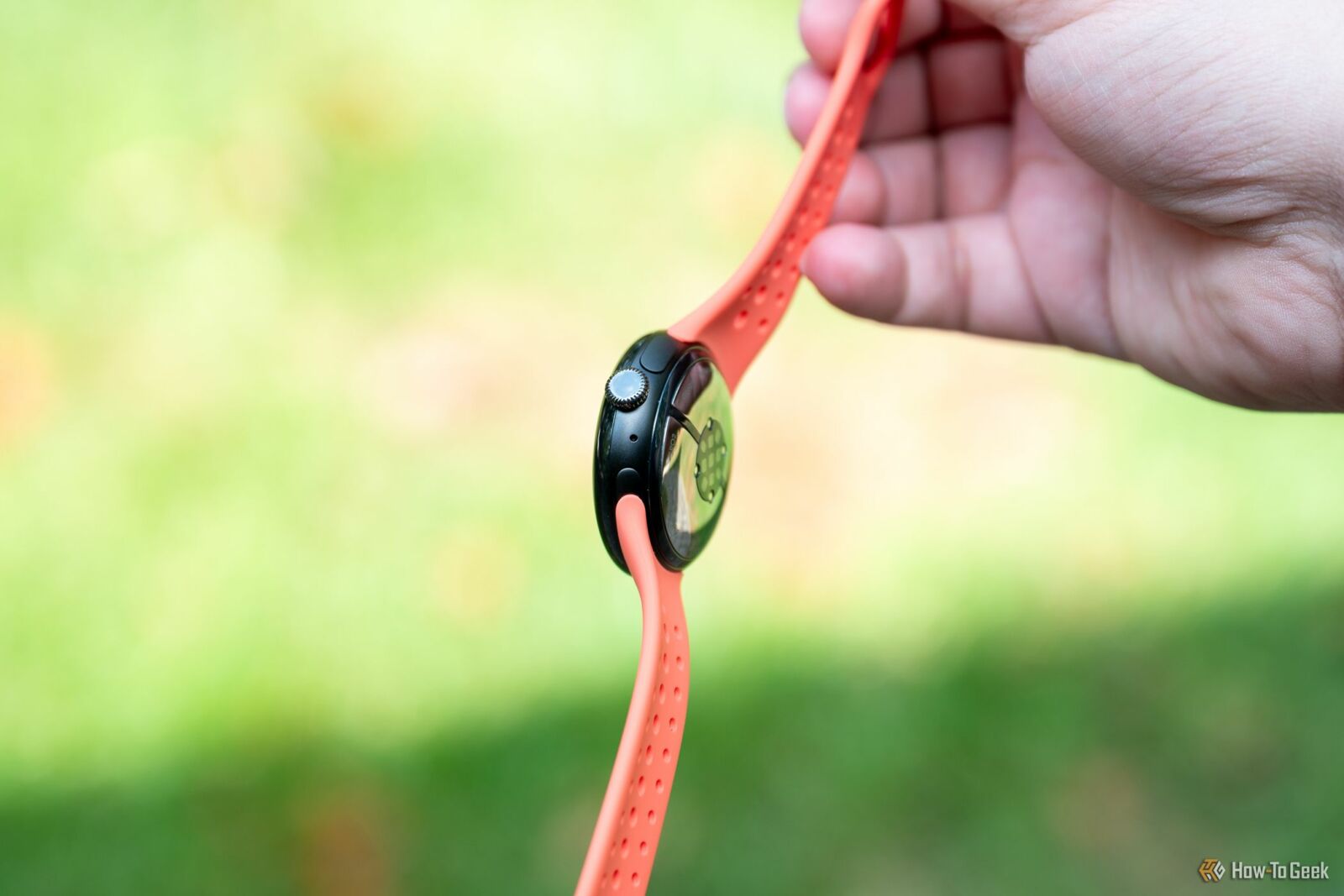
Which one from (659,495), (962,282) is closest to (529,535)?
(962,282)

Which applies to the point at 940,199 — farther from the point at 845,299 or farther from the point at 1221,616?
the point at 1221,616

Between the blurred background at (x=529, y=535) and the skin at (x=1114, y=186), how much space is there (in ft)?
1.29

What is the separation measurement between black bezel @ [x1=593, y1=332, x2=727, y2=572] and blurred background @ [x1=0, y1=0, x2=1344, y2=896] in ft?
1.98

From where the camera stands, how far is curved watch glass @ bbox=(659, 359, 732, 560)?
2.46 ft

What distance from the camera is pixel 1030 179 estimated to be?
1.07 m

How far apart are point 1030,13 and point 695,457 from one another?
38 centimetres

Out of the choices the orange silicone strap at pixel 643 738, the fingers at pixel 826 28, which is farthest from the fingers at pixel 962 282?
the orange silicone strap at pixel 643 738

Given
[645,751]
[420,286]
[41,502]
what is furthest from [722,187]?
[645,751]

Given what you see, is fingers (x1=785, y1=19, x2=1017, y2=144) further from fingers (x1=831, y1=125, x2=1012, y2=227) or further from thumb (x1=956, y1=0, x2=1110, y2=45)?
thumb (x1=956, y1=0, x2=1110, y2=45)

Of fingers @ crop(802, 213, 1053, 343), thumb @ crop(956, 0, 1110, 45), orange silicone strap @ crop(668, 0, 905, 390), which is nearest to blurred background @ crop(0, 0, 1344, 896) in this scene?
fingers @ crop(802, 213, 1053, 343)

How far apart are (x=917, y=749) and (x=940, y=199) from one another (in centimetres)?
56

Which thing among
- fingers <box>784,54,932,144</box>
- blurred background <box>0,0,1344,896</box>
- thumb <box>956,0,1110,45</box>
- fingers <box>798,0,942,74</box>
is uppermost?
fingers <box>798,0,942,74</box>

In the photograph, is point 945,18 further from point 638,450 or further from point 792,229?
point 638,450

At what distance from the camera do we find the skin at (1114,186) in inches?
32.1
